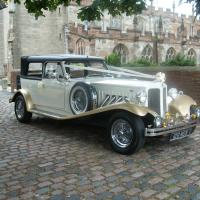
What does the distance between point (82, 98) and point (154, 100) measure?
166 cm

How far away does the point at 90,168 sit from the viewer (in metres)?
5.93

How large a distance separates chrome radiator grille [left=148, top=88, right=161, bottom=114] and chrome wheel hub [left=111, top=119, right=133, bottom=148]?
798 mm

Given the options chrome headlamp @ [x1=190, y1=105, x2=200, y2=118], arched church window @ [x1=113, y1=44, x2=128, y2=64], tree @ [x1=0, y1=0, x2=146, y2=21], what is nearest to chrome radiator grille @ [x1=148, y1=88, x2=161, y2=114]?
chrome headlamp @ [x1=190, y1=105, x2=200, y2=118]

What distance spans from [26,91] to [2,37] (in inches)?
1197

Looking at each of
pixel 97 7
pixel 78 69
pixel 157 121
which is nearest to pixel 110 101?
pixel 157 121

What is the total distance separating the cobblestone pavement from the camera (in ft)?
16.1

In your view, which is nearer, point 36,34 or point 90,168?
point 90,168

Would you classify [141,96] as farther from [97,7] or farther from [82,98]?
[97,7]

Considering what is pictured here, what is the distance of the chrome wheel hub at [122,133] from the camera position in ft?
22.2

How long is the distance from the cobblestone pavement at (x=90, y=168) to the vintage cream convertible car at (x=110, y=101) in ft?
1.48

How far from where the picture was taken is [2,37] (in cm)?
3822

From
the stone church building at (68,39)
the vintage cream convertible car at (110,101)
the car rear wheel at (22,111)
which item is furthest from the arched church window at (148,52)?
the vintage cream convertible car at (110,101)

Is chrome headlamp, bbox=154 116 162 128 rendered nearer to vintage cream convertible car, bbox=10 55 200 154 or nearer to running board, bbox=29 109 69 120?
vintage cream convertible car, bbox=10 55 200 154

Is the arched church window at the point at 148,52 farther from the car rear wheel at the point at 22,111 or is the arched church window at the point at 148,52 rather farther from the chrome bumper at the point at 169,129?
the chrome bumper at the point at 169,129
